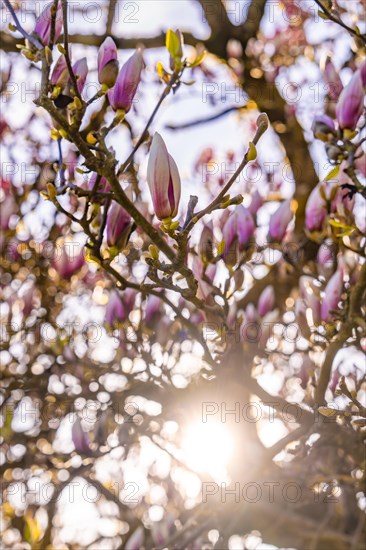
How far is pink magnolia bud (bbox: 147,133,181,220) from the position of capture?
3.20ft

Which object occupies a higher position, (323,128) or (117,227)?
(323,128)

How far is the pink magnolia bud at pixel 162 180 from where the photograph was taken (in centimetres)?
97

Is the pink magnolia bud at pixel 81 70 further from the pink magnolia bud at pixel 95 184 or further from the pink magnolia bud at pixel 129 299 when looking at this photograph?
the pink magnolia bud at pixel 129 299

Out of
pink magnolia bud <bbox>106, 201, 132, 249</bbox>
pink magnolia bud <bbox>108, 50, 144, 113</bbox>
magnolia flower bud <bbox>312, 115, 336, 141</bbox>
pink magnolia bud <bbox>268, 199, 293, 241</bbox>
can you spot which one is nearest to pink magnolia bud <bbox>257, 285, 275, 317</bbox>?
pink magnolia bud <bbox>268, 199, 293, 241</bbox>

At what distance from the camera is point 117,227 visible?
1.18 m

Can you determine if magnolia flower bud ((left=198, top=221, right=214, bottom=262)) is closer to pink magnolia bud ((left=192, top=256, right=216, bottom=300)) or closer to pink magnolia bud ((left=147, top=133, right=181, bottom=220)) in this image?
pink magnolia bud ((left=192, top=256, right=216, bottom=300))

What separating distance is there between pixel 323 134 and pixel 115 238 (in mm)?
520

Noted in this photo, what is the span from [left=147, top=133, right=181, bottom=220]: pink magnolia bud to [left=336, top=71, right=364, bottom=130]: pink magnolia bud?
0.48 meters

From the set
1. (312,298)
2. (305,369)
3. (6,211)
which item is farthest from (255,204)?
(6,211)

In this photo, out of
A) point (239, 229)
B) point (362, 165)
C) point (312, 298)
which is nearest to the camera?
point (362, 165)

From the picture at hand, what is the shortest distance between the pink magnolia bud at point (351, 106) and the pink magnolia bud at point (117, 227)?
51 cm

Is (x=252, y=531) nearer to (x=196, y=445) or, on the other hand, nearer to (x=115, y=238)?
(x=196, y=445)

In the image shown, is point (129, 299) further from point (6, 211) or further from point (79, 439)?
point (6, 211)

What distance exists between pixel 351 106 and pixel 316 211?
15.3 inches
